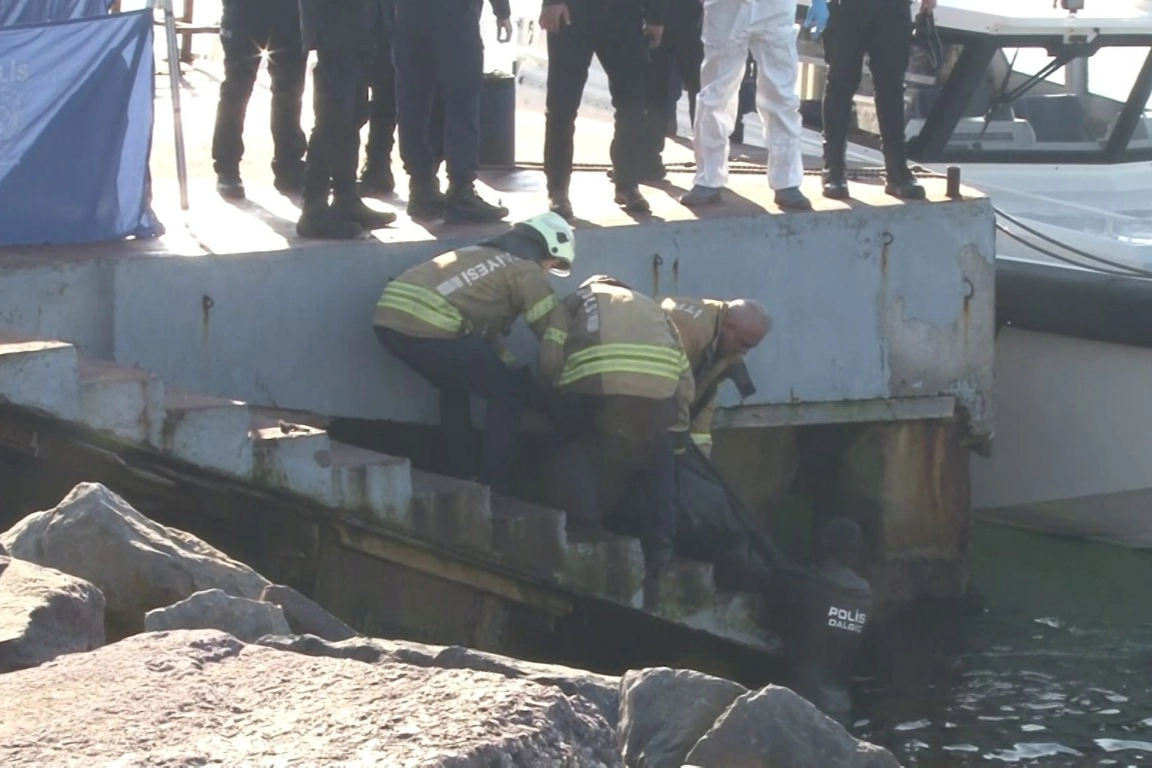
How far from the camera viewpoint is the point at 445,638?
710 centimetres

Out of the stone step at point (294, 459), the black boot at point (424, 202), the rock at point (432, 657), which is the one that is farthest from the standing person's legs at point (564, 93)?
the rock at point (432, 657)

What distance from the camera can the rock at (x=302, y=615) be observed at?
5172mm

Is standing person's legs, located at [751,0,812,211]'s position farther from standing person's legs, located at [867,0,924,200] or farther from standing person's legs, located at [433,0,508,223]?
standing person's legs, located at [433,0,508,223]

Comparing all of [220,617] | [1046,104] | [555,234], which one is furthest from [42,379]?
[1046,104]

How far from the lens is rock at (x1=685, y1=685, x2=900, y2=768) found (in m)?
4.84

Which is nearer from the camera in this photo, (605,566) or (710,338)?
(605,566)

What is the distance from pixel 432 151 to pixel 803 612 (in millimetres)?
2427

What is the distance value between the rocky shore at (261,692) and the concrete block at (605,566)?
188 centimetres

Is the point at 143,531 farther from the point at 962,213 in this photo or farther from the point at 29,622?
the point at 962,213

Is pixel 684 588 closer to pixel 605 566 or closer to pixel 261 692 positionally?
pixel 605 566

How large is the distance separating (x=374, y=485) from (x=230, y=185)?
207 centimetres

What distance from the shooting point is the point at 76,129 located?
6.85m

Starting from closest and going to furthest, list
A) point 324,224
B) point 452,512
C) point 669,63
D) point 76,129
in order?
point 452,512 < point 76,129 < point 324,224 < point 669,63

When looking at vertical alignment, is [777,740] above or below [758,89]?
below
